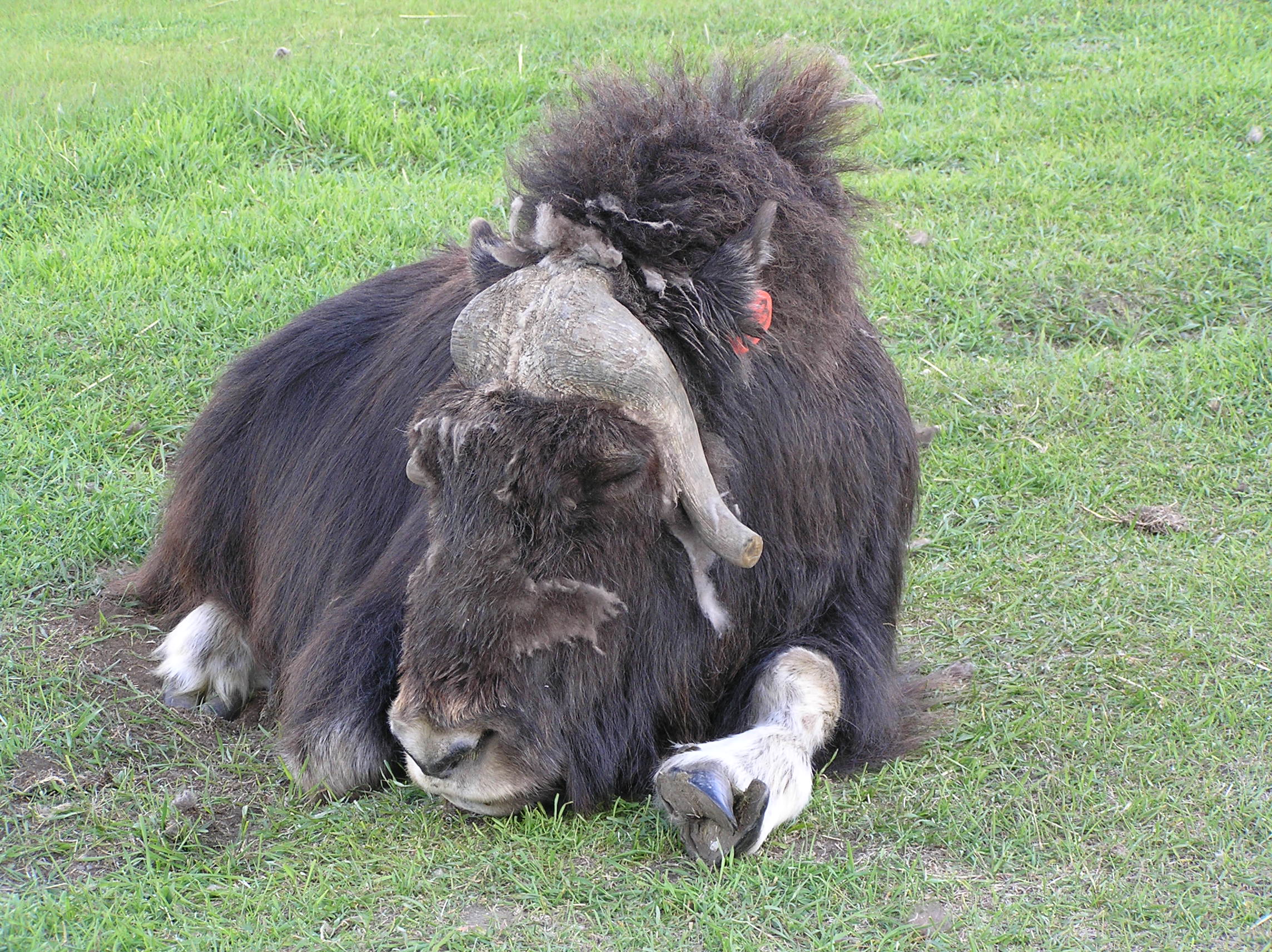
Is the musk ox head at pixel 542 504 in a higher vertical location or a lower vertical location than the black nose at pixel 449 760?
higher

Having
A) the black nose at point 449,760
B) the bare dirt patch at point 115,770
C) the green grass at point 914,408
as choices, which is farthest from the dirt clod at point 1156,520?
the bare dirt patch at point 115,770

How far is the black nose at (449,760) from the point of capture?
8.55 feet

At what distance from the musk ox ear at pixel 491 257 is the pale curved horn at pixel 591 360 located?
0.10 m

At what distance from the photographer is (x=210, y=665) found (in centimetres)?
372

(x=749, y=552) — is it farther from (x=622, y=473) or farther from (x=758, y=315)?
(x=758, y=315)

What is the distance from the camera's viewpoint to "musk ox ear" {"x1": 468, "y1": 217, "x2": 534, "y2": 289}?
279 centimetres

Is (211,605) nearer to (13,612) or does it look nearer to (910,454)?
(13,612)

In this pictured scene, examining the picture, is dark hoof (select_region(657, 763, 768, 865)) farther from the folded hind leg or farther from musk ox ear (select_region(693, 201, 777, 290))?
the folded hind leg

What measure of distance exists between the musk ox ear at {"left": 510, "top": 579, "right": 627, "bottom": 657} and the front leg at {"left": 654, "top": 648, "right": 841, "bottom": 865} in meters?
0.37

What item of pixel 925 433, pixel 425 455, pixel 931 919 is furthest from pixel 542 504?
pixel 925 433

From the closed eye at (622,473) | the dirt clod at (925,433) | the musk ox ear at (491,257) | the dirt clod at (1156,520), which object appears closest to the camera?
the closed eye at (622,473)

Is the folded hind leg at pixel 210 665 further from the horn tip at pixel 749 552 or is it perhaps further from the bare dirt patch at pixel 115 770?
the horn tip at pixel 749 552

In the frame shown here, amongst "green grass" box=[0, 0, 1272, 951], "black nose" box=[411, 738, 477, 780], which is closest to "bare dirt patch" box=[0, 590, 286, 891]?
"green grass" box=[0, 0, 1272, 951]

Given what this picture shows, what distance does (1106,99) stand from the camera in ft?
25.0
